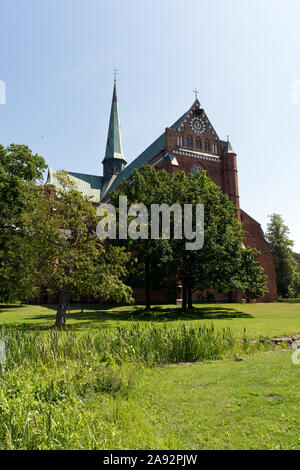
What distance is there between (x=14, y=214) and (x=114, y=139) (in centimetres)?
4523

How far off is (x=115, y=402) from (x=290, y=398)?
3.08 meters

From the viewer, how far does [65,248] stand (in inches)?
618

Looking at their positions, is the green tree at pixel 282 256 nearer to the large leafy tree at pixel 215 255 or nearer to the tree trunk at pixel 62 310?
the large leafy tree at pixel 215 255

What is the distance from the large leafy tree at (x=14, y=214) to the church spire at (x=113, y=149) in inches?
1482

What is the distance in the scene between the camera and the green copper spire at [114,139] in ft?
202

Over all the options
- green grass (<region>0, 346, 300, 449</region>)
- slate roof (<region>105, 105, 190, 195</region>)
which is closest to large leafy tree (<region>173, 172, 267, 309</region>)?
green grass (<region>0, 346, 300, 449</region>)

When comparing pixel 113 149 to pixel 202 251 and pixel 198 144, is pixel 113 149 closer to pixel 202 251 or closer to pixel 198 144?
pixel 198 144

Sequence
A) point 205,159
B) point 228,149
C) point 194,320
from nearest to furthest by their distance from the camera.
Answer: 1. point 194,320
2. point 205,159
3. point 228,149

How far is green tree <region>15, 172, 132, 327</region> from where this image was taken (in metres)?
15.2

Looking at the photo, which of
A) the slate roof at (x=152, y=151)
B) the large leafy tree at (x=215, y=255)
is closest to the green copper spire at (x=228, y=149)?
the slate roof at (x=152, y=151)

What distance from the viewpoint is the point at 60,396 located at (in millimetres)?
5559

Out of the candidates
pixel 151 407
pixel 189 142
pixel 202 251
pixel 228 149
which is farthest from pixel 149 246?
pixel 228 149

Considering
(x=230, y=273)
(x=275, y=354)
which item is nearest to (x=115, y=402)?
(x=275, y=354)
